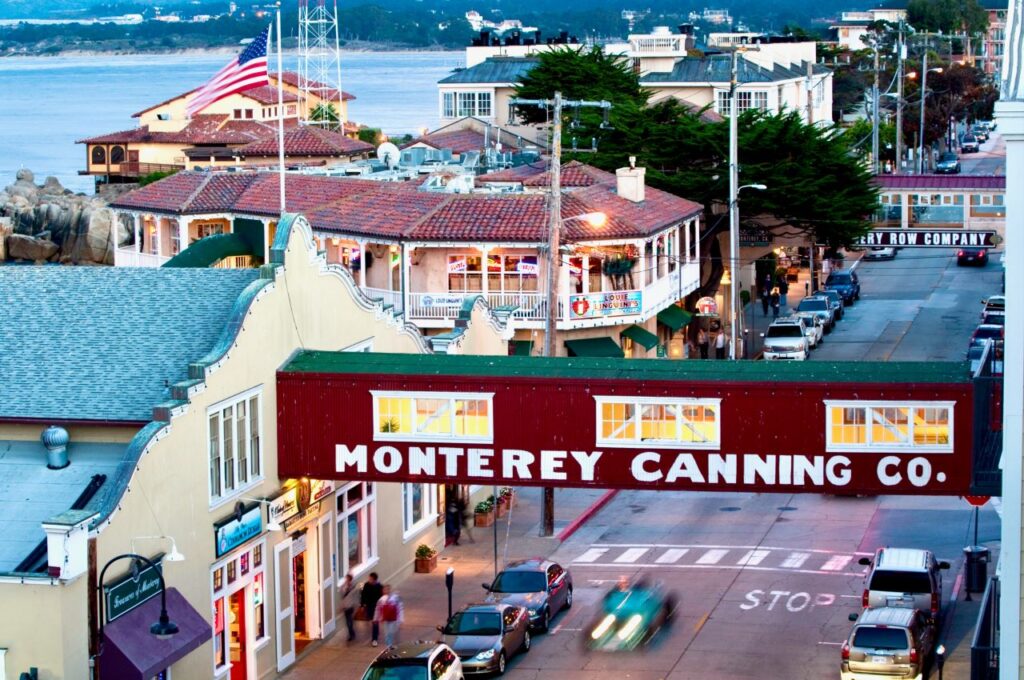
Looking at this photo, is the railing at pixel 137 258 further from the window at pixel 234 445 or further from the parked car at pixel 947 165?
the parked car at pixel 947 165

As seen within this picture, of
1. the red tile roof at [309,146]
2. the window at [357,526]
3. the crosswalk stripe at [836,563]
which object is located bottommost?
the crosswalk stripe at [836,563]

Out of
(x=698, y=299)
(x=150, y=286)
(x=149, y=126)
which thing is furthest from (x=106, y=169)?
(x=150, y=286)

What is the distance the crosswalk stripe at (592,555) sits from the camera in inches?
1788

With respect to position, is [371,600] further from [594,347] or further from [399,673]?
[594,347]

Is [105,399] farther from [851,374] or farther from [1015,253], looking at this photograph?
[1015,253]

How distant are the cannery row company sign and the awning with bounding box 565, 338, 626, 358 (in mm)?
22212

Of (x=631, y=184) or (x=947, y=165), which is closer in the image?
(x=631, y=184)

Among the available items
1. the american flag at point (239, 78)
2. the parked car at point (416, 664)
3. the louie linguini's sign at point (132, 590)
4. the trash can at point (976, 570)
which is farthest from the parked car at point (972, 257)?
the louie linguini's sign at point (132, 590)

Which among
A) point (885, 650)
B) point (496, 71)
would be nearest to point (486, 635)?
point (885, 650)

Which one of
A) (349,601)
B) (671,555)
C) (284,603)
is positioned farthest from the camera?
(671,555)

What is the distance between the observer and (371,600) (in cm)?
3916

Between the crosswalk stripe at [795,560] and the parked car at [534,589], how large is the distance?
261 inches

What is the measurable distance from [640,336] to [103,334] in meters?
31.6

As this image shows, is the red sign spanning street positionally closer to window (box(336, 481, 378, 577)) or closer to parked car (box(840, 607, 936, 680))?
parked car (box(840, 607, 936, 680))
